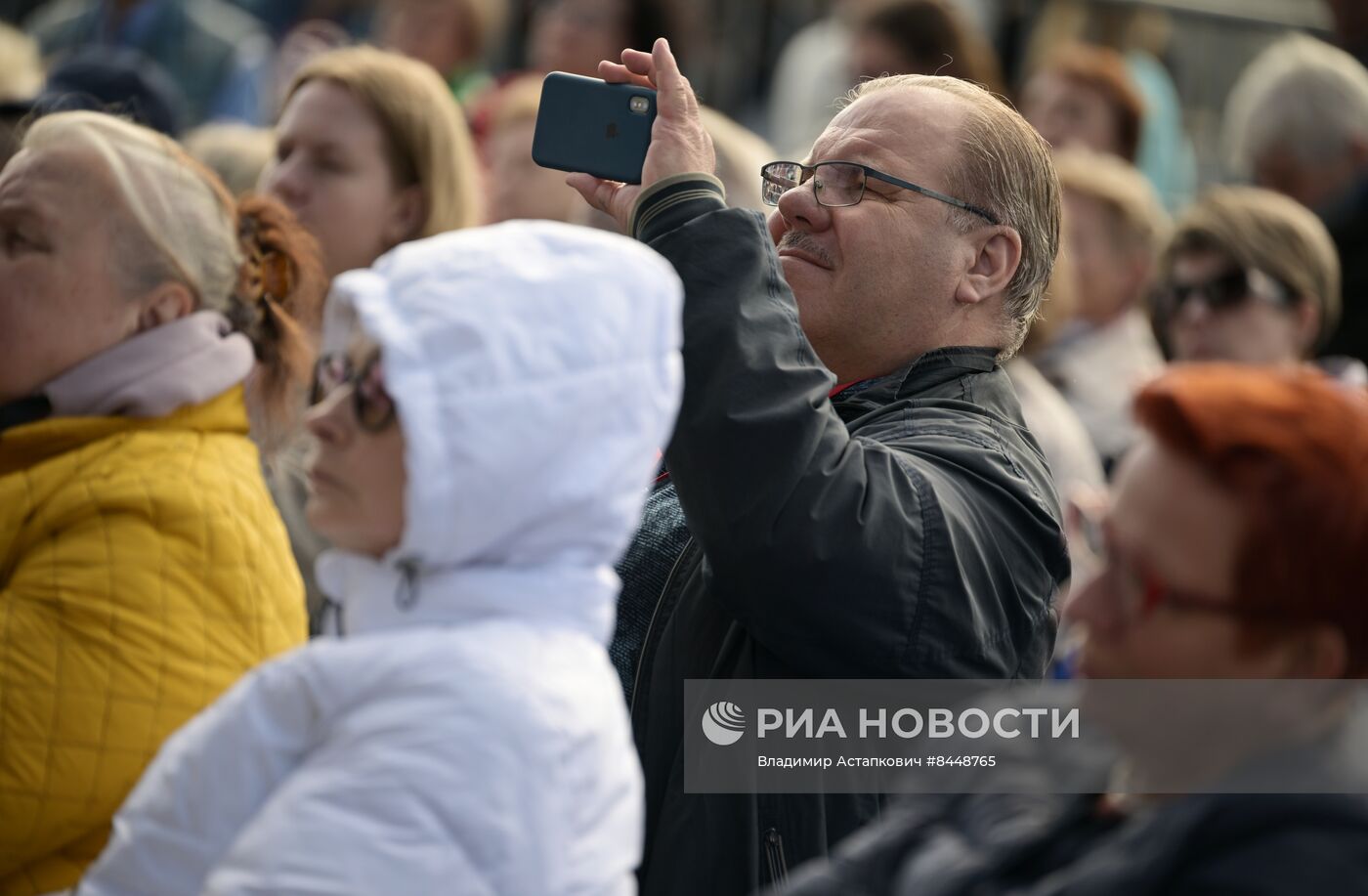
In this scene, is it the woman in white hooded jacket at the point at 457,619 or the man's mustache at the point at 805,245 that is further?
the man's mustache at the point at 805,245

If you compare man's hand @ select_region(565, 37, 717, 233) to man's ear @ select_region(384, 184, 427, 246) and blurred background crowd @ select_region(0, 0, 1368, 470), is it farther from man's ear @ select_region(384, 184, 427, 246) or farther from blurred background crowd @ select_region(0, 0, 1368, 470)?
man's ear @ select_region(384, 184, 427, 246)

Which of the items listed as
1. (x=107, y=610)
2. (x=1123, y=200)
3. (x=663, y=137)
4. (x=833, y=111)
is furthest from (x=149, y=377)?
(x=1123, y=200)

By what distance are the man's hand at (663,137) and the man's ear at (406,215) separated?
6.01 ft

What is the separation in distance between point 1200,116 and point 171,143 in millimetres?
7380

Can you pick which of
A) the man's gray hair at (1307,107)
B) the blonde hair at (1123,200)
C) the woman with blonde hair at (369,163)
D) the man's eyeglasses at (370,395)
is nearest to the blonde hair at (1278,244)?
the blonde hair at (1123,200)

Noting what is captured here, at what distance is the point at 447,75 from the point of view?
23.3 feet

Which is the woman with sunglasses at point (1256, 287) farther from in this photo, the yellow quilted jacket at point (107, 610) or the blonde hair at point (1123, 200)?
the yellow quilted jacket at point (107, 610)

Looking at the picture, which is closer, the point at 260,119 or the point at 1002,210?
the point at 1002,210

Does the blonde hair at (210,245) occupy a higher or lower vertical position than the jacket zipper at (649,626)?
higher

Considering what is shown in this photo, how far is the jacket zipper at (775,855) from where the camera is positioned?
2549 mm

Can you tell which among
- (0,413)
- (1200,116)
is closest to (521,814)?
(0,413)

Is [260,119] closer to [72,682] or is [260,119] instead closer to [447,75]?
[447,75]

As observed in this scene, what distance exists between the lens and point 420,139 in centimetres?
461

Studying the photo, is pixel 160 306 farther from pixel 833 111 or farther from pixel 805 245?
pixel 833 111
